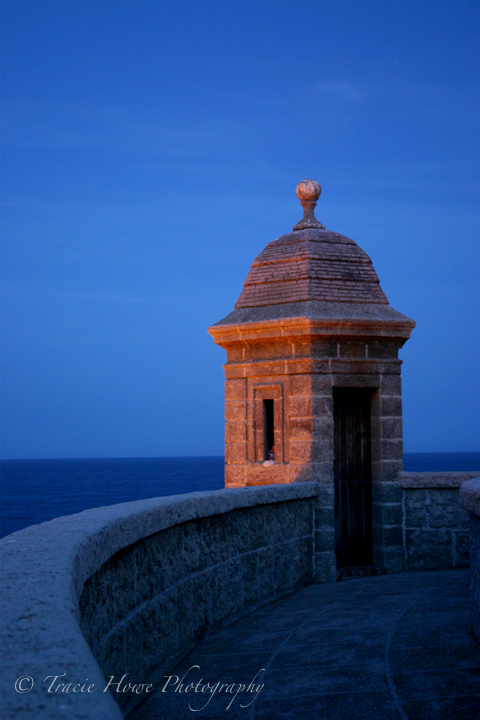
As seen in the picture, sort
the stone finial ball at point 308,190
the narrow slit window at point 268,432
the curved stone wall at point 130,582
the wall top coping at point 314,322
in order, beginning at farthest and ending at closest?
the stone finial ball at point 308,190
the narrow slit window at point 268,432
the wall top coping at point 314,322
the curved stone wall at point 130,582

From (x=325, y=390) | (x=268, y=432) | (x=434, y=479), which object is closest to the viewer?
Answer: (x=325, y=390)

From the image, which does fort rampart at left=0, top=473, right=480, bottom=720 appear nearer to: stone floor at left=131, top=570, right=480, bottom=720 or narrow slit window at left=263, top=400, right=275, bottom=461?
stone floor at left=131, top=570, right=480, bottom=720

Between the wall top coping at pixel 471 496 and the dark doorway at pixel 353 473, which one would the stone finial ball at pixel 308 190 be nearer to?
the dark doorway at pixel 353 473

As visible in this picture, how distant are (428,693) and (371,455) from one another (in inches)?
178

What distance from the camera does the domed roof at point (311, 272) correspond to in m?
8.18

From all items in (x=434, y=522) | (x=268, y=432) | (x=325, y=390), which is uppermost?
(x=325, y=390)

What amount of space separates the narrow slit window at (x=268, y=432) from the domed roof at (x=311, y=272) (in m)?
1.19

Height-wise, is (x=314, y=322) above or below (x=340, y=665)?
above

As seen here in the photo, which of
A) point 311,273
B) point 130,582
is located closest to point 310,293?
point 311,273

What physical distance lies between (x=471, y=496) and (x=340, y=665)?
4.38 ft

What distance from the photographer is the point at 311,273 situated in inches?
323

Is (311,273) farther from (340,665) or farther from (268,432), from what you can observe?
(340,665)

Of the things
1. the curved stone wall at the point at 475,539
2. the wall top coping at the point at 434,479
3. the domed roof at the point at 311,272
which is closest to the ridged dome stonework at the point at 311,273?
the domed roof at the point at 311,272

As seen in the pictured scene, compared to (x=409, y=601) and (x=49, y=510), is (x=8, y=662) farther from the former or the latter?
(x=49, y=510)
